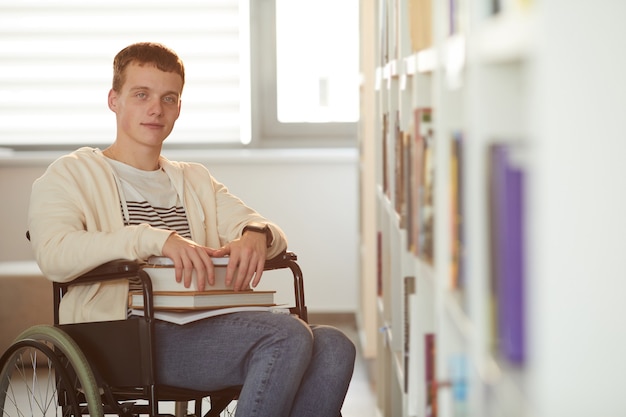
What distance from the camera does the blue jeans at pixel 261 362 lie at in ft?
6.23

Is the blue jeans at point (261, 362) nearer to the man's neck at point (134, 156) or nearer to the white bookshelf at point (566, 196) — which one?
the man's neck at point (134, 156)

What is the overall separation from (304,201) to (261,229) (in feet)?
8.61

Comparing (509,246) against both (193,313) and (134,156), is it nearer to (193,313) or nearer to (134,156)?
(193,313)

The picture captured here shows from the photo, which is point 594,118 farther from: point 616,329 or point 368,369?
point 368,369

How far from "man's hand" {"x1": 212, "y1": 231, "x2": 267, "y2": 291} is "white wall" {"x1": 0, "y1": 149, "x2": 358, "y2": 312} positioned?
2.64 m

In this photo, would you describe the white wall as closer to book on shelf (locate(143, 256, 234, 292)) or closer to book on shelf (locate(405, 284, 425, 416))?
book on shelf (locate(143, 256, 234, 292))

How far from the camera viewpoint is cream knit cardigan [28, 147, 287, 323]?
78.6 inches

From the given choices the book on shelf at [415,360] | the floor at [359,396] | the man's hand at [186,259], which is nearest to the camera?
the book on shelf at [415,360]

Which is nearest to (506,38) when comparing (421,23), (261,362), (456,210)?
(456,210)

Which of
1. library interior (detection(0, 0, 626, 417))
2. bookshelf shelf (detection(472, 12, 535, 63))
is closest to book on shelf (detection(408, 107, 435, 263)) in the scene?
library interior (detection(0, 0, 626, 417))

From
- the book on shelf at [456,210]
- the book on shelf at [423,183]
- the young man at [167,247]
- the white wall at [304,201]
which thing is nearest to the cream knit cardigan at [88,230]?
the young man at [167,247]

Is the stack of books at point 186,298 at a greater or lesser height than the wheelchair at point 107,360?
greater

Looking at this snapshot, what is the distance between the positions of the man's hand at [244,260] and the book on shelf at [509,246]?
47.1 inches

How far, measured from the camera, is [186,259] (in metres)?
2.00
